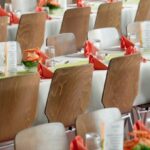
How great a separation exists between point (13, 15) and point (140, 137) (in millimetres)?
4535

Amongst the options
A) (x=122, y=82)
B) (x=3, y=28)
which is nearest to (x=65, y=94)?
(x=122, y=82)

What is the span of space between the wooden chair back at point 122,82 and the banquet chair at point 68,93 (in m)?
0.20

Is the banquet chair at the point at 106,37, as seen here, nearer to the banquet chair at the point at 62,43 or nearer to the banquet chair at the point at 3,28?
the banquet chair at the point at 62,43

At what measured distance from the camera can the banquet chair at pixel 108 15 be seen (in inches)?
305

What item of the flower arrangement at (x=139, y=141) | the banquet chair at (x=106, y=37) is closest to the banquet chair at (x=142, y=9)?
the banquet chair at (x=106, y=37)

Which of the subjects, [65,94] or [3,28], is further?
[3,28]

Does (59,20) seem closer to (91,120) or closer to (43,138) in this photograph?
(91,120)

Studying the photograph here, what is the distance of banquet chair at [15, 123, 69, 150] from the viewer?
3357 mm

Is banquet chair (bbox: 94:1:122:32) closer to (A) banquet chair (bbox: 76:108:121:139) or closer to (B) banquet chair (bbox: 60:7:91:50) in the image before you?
(B) banquet chair (bbox: 60:7:91:50)

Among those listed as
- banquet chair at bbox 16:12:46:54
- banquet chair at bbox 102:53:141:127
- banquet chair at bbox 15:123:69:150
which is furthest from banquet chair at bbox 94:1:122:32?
banquet chair at bbox 15:123:69:150

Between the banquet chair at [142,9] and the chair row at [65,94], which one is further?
the banquet chair at [142,9]

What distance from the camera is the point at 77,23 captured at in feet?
24.5

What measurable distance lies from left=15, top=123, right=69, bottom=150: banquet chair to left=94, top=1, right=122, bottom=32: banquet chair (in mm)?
4372

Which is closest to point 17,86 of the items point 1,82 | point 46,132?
point 1,82
